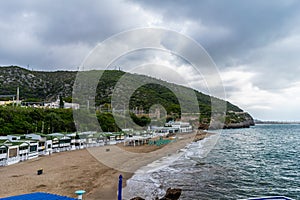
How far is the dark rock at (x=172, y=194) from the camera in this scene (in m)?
12.0

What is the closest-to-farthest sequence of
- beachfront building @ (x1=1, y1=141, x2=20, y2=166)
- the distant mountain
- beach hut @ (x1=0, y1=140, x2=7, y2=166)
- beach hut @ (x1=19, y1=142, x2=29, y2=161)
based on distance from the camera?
beach hut @ (x1=0, y1=140, x2=7, y2=166)
beachfront building @ (x1=1, y1=141, x2=20, y2=166)
beach hut @ (x1=19, y1=142, x2=29, y2=161)
the distant mountain

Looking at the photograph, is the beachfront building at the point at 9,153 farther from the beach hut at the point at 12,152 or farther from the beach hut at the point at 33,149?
the beach hut at the point at 33,149

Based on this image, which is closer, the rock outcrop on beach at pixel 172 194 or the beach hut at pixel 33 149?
the rock outcrop on beach at pixel 172 194

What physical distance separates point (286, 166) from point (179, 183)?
1495 cm

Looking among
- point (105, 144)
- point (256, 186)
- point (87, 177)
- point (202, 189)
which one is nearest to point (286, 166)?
point (256, 186)

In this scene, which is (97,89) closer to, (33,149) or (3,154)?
(33,149)

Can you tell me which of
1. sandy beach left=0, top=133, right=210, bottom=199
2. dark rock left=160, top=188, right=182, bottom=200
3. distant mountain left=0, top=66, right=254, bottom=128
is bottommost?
dark rock left=160, top=188, right=182, bottom=200

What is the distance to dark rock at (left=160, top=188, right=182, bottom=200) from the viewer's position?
1200 cm

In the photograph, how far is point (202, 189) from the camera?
547 inches

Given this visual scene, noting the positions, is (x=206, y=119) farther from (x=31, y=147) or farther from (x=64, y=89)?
(x=31, y=147)

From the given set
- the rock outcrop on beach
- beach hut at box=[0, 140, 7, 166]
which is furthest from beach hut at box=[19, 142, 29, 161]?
the rock outcrop on beach

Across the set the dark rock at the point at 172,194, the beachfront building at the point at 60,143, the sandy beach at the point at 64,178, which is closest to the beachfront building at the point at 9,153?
the sandy beach at the point at 64,178

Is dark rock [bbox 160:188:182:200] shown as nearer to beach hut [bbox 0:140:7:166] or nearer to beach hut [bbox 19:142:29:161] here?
beach hut [bbox 0:140:7:166]

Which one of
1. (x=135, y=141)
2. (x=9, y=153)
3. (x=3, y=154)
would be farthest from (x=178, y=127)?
(x=3, y=154)
